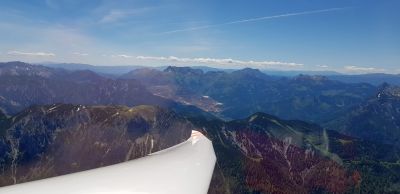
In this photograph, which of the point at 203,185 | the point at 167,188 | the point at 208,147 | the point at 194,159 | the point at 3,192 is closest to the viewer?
the point at 3,192

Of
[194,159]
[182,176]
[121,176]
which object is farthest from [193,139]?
[121,176]

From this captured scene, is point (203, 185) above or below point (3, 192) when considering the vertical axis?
below

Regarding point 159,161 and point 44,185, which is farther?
point 159,161

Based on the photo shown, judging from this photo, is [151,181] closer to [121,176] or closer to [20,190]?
→ [121,176]

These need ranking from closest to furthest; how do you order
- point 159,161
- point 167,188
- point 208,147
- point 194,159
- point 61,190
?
point 61,190
point 167,188
point 159,161
point 194,159
point 208,147

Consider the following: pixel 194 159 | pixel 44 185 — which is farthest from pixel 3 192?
pixel 194 159

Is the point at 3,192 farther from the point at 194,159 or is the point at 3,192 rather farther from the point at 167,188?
the point at 194,159
